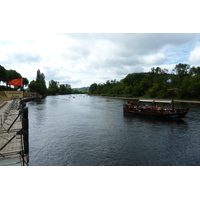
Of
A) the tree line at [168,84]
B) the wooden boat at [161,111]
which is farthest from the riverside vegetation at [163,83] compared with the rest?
the wooden boat at [161,111]

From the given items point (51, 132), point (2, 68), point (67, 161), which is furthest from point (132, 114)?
point (2, 68)

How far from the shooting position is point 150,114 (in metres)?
38.3

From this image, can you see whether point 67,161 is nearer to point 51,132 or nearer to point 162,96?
point 51,132

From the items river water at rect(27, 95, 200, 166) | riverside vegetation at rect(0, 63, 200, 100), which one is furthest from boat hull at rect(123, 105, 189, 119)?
riverside vegetation at rect(0, 63, 200, 100)

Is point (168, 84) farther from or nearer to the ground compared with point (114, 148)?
farther from the ground

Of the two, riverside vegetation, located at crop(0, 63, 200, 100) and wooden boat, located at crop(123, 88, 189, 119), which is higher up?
riverside vegetation, located at crop(0, 63, 200, 100)

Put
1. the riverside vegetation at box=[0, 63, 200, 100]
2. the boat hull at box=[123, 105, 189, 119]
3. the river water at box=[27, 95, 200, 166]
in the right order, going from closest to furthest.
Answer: the river water at box=[27, 95, 200, 166]
the boat hull at box=[123, 105, 189, 119]
the riverside vegetation at box=[0, 63, 200, 100]

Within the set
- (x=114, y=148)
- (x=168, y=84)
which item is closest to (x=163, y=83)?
(x=168, y=84)

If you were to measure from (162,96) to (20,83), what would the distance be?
315ft

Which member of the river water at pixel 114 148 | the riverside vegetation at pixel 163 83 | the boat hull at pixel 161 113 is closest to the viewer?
the river water at pixel 114 148

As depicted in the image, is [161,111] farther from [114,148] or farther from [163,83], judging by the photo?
[163,83]

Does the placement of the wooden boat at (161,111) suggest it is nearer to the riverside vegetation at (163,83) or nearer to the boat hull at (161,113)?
the boat hull at (161,113)

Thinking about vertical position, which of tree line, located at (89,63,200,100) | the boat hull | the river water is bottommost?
the river water

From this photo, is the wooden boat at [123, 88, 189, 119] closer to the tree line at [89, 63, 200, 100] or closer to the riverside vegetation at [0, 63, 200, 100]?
the tree line at [89, 63, 200, 100]
